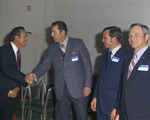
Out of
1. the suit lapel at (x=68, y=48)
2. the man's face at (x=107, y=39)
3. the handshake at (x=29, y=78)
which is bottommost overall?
the handshake at (x=29, y=78)

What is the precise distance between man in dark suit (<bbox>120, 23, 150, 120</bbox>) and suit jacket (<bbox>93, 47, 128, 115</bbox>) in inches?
12.5

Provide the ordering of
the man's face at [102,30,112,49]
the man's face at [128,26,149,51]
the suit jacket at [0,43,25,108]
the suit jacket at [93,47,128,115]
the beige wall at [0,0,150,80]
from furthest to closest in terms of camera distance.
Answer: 1. the beige wall at [0,0,150,80]
2. the suit jacket at [0,43,25,108]
3. the man's face at [102,30,112,49]
4. the suit jacket at [93,47,128,115]
5. the man's face at [128,26,149,51]

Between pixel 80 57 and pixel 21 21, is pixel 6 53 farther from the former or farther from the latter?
pixel 21 21

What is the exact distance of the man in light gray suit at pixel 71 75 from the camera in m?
2.81

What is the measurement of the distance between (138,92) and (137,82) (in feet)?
0.31

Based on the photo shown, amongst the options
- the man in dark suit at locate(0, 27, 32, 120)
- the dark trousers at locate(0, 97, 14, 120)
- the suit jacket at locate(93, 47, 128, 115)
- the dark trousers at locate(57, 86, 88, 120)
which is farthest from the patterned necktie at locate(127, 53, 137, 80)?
the dark trousers at locate(0, 97, 14, 120)

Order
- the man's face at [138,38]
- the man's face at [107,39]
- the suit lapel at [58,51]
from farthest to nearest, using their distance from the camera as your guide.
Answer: the suit lapel at [58,51] < the man's face at [107,39] < the man's face at [138,38]

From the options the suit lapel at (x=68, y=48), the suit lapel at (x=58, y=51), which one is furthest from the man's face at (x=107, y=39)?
the suit lapel at (x=58, y=51)

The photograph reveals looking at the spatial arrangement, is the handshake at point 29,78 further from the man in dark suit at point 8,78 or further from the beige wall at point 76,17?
the beige wall at point 76,17

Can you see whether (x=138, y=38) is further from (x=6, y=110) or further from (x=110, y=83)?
(x=6, y=110)

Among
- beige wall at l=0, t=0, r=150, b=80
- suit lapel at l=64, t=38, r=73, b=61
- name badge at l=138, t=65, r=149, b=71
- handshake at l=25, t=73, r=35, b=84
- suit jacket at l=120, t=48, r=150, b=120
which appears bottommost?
handshake at l=25, t=73, r=35, b=84

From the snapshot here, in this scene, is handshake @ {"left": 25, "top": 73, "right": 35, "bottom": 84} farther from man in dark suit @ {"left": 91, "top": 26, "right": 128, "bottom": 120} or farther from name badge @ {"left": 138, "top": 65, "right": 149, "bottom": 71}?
name badge @ {"left": 138, "top": 65, "right": 149, "bottom": 71}

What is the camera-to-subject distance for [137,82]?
1.87 m

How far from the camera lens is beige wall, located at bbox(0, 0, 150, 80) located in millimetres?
4215
